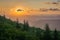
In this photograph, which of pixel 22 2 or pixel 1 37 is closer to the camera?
pixel 1 37

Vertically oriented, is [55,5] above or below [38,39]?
A: above

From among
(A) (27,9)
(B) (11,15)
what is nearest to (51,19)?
(A) (27,9)

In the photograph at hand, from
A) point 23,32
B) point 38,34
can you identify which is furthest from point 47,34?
point 23,32

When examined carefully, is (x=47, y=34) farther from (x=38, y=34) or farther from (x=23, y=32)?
(x=23, y=32)

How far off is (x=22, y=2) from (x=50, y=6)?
26cm

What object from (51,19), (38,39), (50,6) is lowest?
(38,39)

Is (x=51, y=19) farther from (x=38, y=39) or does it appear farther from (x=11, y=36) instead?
(x=11, y=36)

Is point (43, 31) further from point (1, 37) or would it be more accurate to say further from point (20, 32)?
point (1, 37)

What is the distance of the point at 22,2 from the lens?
1.82 m

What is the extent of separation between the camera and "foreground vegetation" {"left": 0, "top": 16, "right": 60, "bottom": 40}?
1.72m

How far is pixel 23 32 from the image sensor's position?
68.8 inches

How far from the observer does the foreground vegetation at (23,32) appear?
1.72 meters

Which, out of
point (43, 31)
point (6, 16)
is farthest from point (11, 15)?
point (43, 31)

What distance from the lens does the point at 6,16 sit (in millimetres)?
1792
